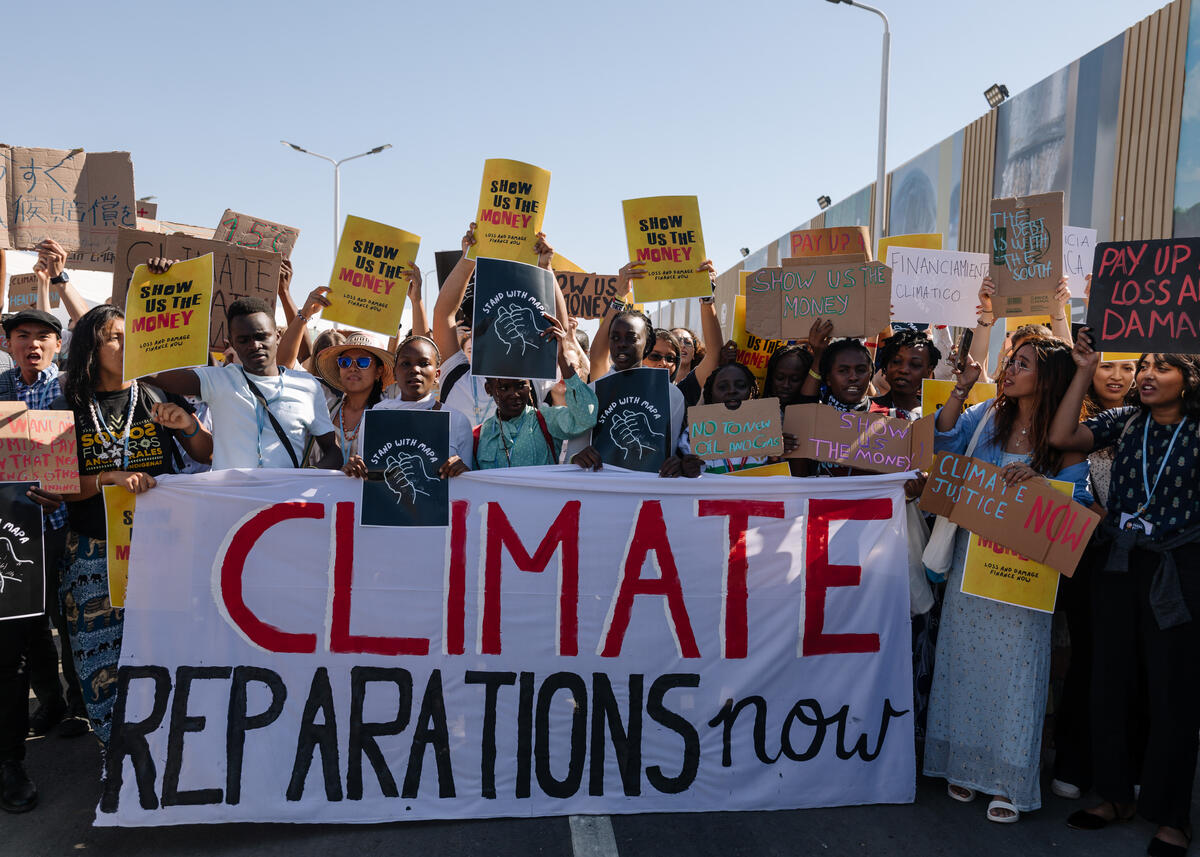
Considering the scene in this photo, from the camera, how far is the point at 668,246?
5418 millimetres

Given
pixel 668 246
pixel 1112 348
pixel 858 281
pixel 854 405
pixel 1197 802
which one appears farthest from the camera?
pixel 668 246

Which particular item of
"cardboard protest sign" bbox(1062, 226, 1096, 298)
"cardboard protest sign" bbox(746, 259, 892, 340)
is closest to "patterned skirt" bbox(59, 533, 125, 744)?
"cardboard protest sign" bbox(746, 259, 892, 340)

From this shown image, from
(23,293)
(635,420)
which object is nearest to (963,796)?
(635,420)

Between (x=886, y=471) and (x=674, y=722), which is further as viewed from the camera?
(x=886, y=471)

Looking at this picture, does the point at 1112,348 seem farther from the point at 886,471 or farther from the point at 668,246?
the point at 668,246

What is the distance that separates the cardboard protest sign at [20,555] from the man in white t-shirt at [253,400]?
69 cm

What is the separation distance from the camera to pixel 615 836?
3395mm

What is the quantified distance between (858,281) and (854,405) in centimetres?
73

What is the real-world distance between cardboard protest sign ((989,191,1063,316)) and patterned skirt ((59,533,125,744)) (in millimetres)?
4681

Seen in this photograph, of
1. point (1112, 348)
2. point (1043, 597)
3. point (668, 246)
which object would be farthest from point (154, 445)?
point (1112, 348)

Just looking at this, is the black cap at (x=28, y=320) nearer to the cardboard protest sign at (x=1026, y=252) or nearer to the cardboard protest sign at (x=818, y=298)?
the cardboard protest sign at (x=818, y=298)

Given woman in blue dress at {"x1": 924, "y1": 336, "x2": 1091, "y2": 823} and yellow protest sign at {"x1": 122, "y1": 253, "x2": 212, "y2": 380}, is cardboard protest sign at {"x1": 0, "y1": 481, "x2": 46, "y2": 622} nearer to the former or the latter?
yellow protest sign at {"x1": 122, "y1": 253, "x2": 212, "y2": 380}

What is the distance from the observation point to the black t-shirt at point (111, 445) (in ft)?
12.1

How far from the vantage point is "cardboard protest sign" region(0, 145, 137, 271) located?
5141mm
